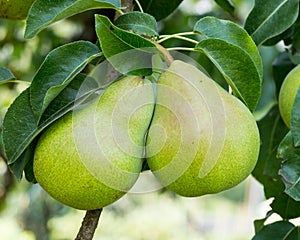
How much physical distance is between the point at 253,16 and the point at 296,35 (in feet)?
0.60


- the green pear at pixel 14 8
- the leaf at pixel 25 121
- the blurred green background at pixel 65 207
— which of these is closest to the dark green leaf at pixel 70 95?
the leaf at pixel 25 121

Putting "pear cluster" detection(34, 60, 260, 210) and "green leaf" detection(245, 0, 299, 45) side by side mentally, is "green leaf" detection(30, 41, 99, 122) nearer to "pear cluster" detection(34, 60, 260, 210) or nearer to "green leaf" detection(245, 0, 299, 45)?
"pear cluster" detection(34, 60, 260, 210)

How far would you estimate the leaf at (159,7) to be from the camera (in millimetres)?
1168

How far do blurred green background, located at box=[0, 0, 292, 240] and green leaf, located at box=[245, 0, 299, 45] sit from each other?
0.68ft

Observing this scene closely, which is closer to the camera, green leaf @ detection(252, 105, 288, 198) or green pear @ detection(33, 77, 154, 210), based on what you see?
green pear @ detection(33, 77, 154, 210)

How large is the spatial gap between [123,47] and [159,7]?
0.38m

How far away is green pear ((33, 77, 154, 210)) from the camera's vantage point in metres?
0.79

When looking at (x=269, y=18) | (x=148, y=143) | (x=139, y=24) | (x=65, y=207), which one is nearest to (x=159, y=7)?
(x=269, y=18)

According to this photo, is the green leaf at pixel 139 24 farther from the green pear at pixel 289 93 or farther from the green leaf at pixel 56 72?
the green pear at pixel 289 93

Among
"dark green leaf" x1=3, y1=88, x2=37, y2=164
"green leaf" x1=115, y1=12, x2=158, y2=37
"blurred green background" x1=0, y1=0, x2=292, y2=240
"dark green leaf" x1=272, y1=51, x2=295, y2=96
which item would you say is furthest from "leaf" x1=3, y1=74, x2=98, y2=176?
"dark green leaf" x1=272, y1=51, x2=295, y2=96

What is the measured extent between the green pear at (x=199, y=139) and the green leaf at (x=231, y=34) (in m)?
0.09

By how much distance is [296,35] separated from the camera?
1.22 m

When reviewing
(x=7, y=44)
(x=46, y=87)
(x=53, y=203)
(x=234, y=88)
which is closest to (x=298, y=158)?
(x=234, y=88)

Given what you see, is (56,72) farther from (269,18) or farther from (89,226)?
(269,18)
